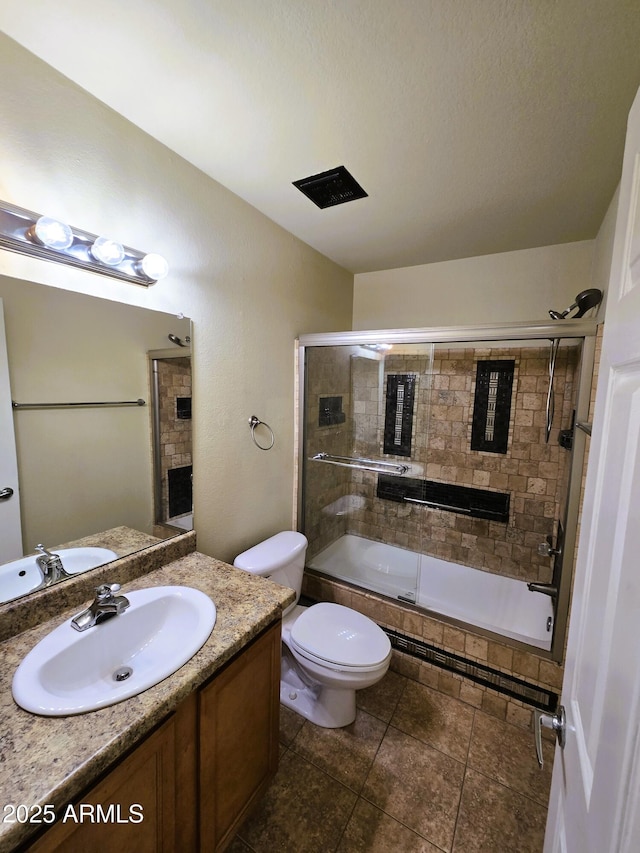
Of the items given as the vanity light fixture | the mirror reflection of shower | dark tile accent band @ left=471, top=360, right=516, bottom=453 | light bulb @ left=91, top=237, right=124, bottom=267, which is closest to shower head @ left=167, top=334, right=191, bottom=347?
the mirror reflection of shower

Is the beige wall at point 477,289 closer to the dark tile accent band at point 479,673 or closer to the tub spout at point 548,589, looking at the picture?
the tub spout at point 548,589

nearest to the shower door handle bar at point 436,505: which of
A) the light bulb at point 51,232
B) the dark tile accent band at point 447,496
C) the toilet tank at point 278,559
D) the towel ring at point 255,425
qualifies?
the dark tile accent band at point 447,496

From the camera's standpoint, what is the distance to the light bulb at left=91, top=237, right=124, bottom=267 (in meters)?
1.14

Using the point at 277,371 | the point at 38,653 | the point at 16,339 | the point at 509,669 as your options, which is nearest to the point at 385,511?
the point at 509,669

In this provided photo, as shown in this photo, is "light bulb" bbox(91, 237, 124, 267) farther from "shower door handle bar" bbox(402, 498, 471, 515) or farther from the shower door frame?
"shower door handle bar" bbox(402, 498, 471, 515)

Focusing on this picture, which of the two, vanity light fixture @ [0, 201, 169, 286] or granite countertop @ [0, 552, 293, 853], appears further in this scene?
vanity light fixture @ [0, 201, 169, 286]

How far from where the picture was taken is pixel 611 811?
0.43 meters

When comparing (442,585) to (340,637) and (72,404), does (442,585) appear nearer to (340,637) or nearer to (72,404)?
(340,637)

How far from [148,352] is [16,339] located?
410mm

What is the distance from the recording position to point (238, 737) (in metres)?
1.09

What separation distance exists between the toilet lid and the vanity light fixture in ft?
5.59

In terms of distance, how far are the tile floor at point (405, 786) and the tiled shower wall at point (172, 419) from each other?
122cm

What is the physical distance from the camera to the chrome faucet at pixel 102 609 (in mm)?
1007

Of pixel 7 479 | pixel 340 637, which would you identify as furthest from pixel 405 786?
pixel 7 479
